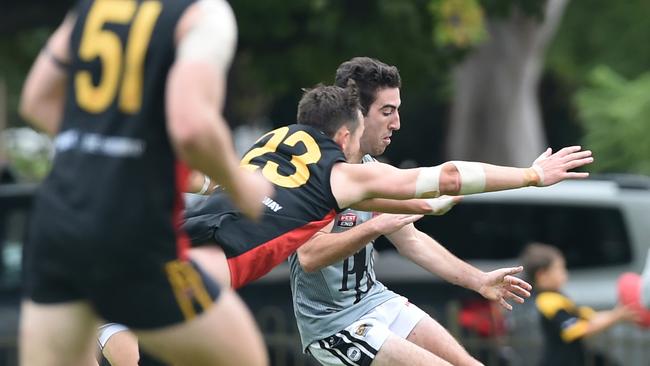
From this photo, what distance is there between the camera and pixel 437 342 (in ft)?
23.4

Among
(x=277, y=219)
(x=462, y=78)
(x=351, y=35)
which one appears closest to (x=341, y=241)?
(x=277, y=219)

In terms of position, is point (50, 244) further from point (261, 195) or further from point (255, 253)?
point (255, 253)

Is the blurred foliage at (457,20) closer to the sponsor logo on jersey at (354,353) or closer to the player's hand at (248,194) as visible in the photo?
the sponsor logo on jersey at (354,353)

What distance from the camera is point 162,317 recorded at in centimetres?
447

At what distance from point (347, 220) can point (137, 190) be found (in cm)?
281

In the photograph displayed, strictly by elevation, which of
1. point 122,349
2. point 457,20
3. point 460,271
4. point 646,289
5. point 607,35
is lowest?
point 122,349

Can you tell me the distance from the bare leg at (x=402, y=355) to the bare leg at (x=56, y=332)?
2.29 meters

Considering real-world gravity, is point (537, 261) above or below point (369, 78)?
below

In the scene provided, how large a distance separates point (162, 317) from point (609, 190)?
373 inches

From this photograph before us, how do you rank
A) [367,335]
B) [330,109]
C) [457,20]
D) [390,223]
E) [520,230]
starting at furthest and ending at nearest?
[457,20]
[520,230]
[367,335]
[330,109]
[390,223]

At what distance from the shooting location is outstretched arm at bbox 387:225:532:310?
22.0 feet

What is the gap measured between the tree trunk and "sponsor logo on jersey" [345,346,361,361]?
1215cm

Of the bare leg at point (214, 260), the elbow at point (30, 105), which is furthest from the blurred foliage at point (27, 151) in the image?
the elbow at point (30, 105)

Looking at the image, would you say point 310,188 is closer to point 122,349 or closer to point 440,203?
point 440,203
